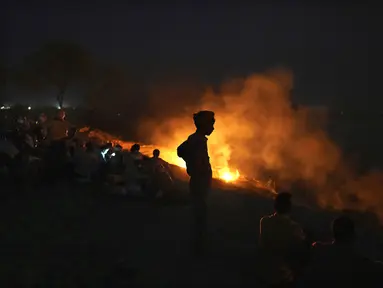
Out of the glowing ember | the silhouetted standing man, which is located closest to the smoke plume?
the glowing ember

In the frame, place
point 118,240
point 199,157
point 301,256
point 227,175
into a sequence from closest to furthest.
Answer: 1. point 301,256
2. point 199,157
3. point 118,240
4. point 227,175

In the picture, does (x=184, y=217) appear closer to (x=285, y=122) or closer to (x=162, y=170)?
(x=162, y=170)

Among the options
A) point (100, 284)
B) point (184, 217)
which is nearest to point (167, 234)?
point (184, 217)

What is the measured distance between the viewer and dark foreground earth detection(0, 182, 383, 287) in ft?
21.4

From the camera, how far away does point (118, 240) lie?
7.93m

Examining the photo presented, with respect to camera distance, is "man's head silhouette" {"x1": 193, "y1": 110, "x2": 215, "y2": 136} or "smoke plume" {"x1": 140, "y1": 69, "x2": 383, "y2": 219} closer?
"man's head silhouette" {"x1": 193, "y1": 110, "x2": 215, "y2": 136}

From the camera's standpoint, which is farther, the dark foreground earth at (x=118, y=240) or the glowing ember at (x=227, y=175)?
the glowing ember at (x=227, y=175)

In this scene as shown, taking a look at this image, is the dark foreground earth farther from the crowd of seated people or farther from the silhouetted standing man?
the crowd of seated people

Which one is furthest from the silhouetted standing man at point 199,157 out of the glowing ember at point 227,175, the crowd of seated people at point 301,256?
the glowing ember at point 227,175

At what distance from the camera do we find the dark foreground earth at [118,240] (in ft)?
21.4

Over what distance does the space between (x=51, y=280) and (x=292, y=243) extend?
3.32 metres

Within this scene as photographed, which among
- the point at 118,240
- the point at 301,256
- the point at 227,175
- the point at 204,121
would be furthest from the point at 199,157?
the point at 227,175

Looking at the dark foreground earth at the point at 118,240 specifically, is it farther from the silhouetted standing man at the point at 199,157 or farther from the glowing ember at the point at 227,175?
the glowing ember at the point at 227,175

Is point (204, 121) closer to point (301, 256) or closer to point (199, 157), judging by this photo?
point (199, 157)
